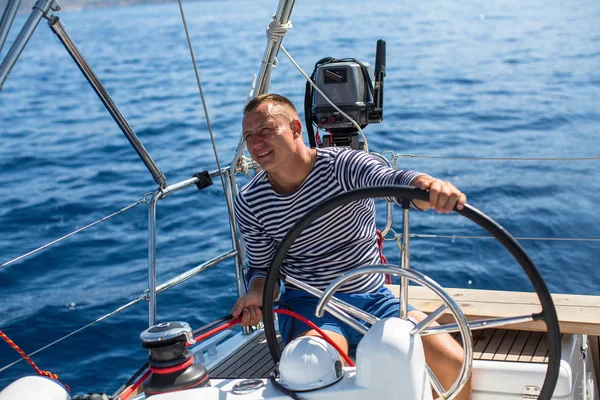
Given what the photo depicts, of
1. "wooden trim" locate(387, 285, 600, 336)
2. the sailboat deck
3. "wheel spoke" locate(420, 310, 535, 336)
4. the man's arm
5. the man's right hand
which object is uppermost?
the man's arm

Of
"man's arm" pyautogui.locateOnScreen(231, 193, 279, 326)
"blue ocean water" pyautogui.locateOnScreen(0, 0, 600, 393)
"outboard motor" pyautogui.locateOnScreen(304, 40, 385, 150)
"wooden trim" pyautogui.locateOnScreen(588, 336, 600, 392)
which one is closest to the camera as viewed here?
"man's arm" pyautogui.locateOnScreen(231, 193, 279, 326)

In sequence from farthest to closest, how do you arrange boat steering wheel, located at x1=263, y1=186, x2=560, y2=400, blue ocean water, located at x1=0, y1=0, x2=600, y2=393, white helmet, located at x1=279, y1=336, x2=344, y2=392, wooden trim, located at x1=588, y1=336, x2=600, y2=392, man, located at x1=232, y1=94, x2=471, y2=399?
blue ocean water, located at x1=0, y1=0, x2=600, y2=393
wooden trim, located at x1=588, y1=336, x2=600, y2=392
man, located at x1=232, y1=94, x2=471, y2=399
white helmet, located at x1=279, y1=336, x2=344, y2=392
boat steering wheel, located at x1=263, y1=186, x2=560, y2=400

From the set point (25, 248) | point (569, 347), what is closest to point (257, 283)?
point (569, 347)

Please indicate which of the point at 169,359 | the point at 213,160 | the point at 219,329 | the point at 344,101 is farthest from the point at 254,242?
the point at 213,160

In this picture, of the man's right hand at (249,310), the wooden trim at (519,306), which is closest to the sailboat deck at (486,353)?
the wooden trim at (519,306)

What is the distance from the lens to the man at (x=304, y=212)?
1.99m

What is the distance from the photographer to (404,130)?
316 inches

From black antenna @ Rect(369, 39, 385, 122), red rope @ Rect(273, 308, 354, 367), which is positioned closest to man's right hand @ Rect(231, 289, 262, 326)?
red rope @ Rect(273, 308, 354, 367)

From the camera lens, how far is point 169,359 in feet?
5.02

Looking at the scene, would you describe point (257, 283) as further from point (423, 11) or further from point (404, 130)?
point (423, 11)

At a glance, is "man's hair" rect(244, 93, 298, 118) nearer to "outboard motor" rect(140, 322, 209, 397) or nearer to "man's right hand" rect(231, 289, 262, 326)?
"man's right hand" rect(231, 289, 262, 326)

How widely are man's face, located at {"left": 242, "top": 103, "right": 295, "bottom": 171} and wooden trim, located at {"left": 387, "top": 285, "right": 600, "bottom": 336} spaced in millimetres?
672

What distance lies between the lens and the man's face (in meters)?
2.00

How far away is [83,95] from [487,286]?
840cm
